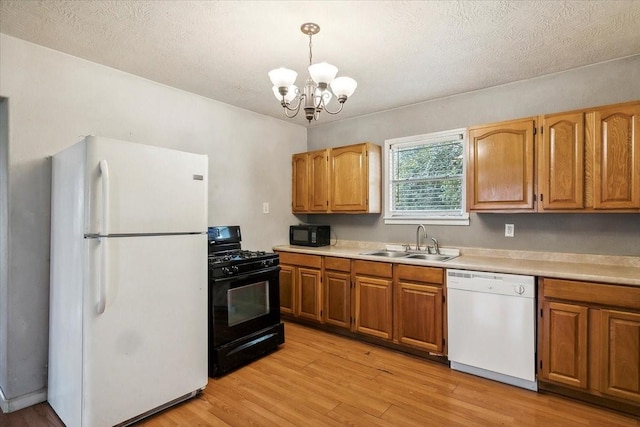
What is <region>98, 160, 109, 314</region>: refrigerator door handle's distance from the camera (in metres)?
1.88

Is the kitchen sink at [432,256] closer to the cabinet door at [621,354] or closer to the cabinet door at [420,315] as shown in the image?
the cabinet door at [420,315]

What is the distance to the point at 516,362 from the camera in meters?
2.47

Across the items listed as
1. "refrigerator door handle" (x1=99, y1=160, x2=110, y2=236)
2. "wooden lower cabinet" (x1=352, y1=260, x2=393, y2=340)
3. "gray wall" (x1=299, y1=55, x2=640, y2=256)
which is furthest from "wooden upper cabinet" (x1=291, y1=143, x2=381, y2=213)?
"refrigerator door handle" (x1=99, y1=160, x2=110, y2=236)

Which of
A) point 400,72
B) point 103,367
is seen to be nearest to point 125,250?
point 103,367

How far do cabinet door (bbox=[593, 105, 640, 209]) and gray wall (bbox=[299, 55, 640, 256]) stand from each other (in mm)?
351

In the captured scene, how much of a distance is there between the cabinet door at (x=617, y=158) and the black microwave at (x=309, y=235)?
2618mm

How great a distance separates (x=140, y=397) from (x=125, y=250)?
0.92m

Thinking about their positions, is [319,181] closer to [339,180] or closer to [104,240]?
[339,180]

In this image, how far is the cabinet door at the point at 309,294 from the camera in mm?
3658

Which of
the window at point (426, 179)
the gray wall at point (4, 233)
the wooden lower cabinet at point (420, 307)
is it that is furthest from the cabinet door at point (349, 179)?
the gray wall at point (4, 233)

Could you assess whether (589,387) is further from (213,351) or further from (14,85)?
(14,85)

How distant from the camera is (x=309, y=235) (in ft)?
13.5

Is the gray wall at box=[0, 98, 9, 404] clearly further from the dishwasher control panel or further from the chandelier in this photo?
the dishwasher control panel

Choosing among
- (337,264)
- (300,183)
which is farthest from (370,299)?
(300,183)
